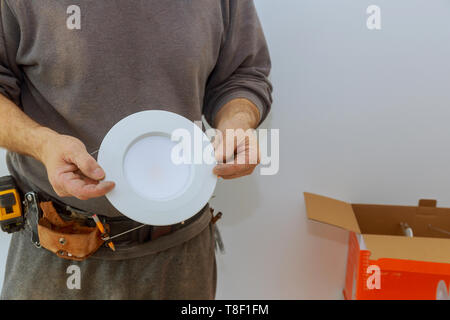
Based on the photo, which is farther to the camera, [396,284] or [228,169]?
[396,284]

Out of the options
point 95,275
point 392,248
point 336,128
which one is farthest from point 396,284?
point 95,275

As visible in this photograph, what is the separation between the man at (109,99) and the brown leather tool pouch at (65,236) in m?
0.04

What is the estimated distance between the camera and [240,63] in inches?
35.3

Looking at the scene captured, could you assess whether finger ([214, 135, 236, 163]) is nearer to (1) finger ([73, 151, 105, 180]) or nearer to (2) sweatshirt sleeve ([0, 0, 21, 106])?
(1) finger ([73, 151, 105, 180])

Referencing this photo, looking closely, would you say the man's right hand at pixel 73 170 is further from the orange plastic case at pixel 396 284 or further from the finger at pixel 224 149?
the orange plastic case at pixel 396 284

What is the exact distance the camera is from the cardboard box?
0.91 m

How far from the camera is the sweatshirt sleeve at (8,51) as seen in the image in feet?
2.28

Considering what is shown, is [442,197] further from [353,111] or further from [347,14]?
[347,14]

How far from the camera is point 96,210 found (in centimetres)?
78

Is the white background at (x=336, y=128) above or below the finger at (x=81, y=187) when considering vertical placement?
above

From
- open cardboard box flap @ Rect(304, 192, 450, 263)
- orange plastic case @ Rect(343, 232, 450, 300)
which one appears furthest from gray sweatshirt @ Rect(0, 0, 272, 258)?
orange plastic case @ Rect(343, 232, 450, 300)

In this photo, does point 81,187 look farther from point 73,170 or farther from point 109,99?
point 109,99

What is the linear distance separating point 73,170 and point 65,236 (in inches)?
8.2

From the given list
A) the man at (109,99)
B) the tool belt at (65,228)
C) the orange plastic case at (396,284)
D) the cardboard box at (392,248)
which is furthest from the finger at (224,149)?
the orange plastic case at (396,284)
